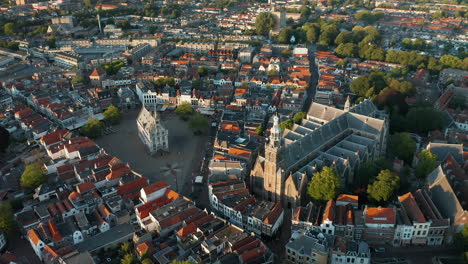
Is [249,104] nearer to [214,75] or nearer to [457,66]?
[214,75]

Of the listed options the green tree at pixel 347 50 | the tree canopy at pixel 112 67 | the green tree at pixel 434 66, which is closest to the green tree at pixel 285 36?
the green tree at pixel 347 50

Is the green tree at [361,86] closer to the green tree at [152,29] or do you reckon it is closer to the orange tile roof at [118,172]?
the orange tile roof at [118,172]

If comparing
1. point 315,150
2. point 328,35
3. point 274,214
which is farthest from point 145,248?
point 328,35

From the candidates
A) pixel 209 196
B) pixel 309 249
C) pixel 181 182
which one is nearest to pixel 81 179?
pixel 181 182

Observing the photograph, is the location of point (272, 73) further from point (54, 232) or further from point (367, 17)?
point (367, 17)

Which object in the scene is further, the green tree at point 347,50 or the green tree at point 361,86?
the green tree at point 347,50

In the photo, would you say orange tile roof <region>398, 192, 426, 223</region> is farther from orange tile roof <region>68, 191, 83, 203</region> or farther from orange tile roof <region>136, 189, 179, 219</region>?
orange tile roof <region>68, 191, 83, 203</region>
